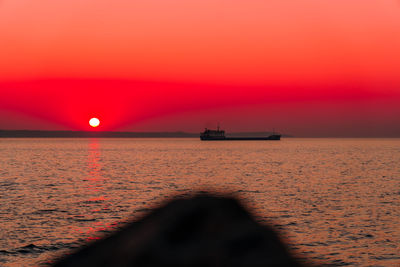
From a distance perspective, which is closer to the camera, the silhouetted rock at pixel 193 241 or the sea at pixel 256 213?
the silhouetted rock at pixel 193 241

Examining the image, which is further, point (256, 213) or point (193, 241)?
point (256, 213)

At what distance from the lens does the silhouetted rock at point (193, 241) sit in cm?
301

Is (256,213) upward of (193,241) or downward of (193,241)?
downward

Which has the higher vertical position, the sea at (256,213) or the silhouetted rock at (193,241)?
the silhouetted rock at (193,241)

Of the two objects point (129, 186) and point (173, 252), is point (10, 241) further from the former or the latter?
point (129, 186)

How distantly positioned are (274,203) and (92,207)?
14.6 m

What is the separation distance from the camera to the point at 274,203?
36188 mm

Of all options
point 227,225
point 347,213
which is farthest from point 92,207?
point 227,225

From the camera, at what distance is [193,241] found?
10.3ft

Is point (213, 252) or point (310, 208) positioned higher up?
point (213, 252)

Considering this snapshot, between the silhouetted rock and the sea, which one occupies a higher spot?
the silhouetted rock

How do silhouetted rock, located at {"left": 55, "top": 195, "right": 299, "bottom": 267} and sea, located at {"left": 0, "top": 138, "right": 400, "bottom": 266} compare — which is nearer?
silhouetted rock, located at {"left": 55, "top": 195, "right": 299, "bottom": 267}

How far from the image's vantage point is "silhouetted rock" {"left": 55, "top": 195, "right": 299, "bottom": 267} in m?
3.01

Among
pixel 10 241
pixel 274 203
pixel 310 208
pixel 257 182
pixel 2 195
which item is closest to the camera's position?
pixel 10 241
